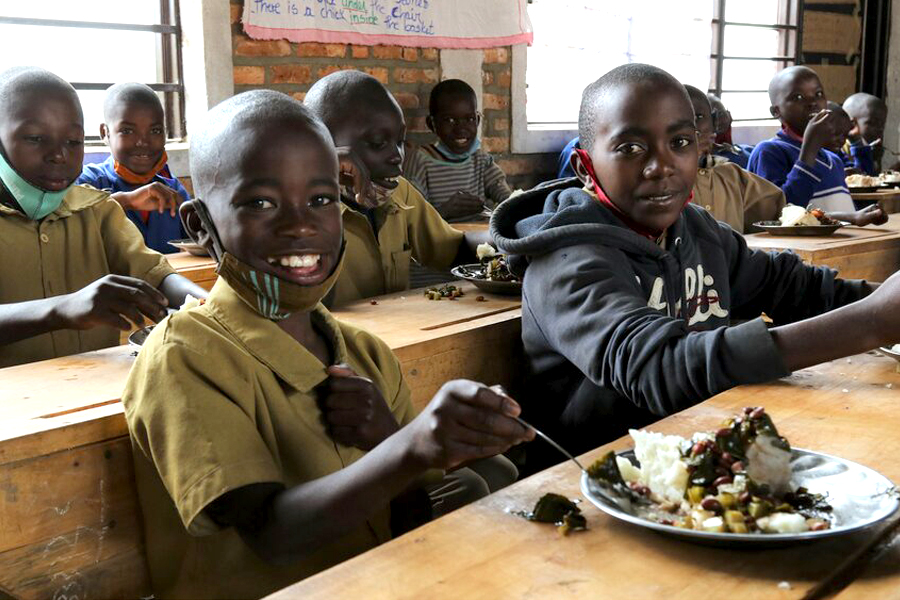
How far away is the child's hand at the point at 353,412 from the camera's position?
4.91 ft

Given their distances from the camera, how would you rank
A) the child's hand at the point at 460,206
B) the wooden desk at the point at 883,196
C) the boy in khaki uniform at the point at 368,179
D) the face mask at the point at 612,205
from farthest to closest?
the wooden desk at the point at 883,196 < the child's hand at the point at 460,206 < the boy in khaki uniform at the point at 368,179 < the face mask at the point at 612,205

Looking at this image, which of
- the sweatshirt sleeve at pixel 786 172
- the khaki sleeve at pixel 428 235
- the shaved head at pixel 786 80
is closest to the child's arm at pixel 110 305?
the khaki sleeve at pixel 428 235

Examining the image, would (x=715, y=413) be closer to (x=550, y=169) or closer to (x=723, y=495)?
(x=723, y=495)

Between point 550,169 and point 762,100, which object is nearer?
point 550,169

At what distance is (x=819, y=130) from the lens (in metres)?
4.87

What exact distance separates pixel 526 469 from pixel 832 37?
26.8 ft

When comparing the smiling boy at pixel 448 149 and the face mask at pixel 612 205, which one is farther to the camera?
the smiling boy at pixel 448 149

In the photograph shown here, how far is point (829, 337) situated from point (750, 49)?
24.7 feet

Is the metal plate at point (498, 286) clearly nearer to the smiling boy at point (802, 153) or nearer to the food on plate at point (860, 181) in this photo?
the smiling boy at point (802, 153)

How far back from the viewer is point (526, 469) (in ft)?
7.75

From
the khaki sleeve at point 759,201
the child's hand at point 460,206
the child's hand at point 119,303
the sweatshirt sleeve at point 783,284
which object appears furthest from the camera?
the child's hand at point 460,206

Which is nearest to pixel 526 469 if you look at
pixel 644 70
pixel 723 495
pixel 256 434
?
pixel 644 70

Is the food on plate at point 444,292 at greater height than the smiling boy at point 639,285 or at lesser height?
lesser

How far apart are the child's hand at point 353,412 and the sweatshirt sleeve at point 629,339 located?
430 millimetres
